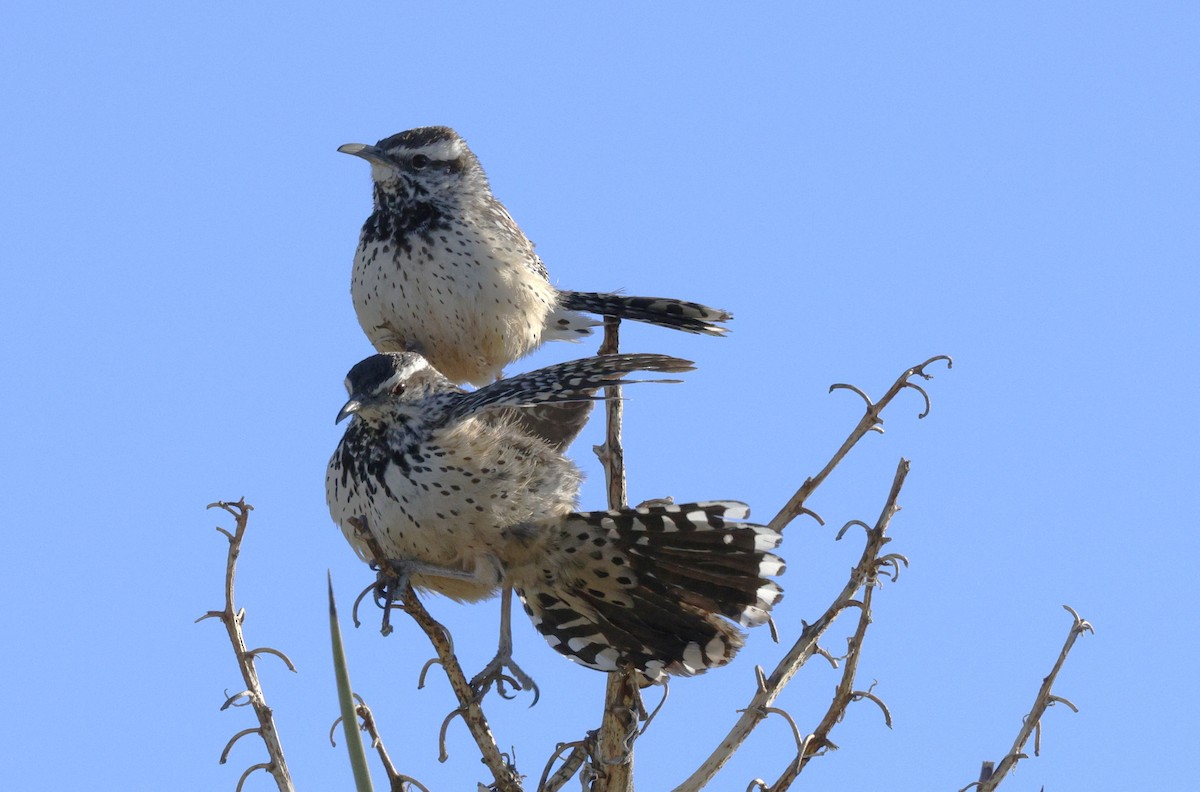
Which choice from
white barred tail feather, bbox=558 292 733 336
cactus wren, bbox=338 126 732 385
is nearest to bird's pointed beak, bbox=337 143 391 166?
cactus wren, bbox=338 126 732 385

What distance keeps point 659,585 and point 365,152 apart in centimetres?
198

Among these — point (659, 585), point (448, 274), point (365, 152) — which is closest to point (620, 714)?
point (659, 585)

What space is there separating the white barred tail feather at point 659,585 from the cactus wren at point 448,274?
1.26m

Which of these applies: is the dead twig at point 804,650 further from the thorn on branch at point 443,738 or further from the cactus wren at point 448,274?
the cactus wren at point 448,274

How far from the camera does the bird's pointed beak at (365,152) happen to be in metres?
5.01

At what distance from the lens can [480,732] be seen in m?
3.14

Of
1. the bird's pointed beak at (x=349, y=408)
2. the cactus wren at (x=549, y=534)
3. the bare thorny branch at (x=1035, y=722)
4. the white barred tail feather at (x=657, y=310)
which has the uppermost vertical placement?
the white barred tail feather at (x=657, y=310)

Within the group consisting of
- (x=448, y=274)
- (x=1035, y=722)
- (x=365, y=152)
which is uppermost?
(x=365, y=152)

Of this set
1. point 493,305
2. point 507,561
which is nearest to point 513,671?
point 507,561

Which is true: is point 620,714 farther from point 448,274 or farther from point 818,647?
point 448,274

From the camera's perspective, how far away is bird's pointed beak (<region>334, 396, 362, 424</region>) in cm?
374

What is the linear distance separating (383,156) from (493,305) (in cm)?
63

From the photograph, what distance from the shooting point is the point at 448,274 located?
4.86m

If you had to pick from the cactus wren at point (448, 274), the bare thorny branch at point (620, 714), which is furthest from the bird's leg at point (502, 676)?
the cactus wren at point (448, 274)
